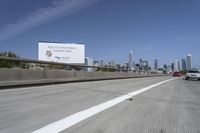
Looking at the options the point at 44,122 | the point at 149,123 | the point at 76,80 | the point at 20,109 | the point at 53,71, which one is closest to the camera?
the point at 44,122

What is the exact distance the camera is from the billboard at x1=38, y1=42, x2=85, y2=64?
45.1 metres

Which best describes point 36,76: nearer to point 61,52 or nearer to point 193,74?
point 61,52

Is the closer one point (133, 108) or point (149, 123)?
point (149, 123)

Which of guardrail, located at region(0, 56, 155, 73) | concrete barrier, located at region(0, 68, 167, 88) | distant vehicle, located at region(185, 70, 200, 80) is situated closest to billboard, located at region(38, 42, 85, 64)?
distant vehicle, located at region(185, 70, 200, 80)

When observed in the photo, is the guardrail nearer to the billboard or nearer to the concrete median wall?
the concrete median wall

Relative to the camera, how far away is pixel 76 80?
67.7 ft

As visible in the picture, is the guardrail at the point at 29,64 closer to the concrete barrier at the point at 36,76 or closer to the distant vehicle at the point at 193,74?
the concrete barrier at the point at 36,76

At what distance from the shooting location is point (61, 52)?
46.8 m

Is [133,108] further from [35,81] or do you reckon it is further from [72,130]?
[35,81]

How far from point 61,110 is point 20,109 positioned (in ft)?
3.14

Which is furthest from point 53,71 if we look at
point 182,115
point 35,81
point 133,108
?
point 182,115

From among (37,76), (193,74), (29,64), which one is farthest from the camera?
(193,74)

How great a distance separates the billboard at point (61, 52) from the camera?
4512 cm

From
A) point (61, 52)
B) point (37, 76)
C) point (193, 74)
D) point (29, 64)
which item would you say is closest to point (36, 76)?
point (37, 76)
